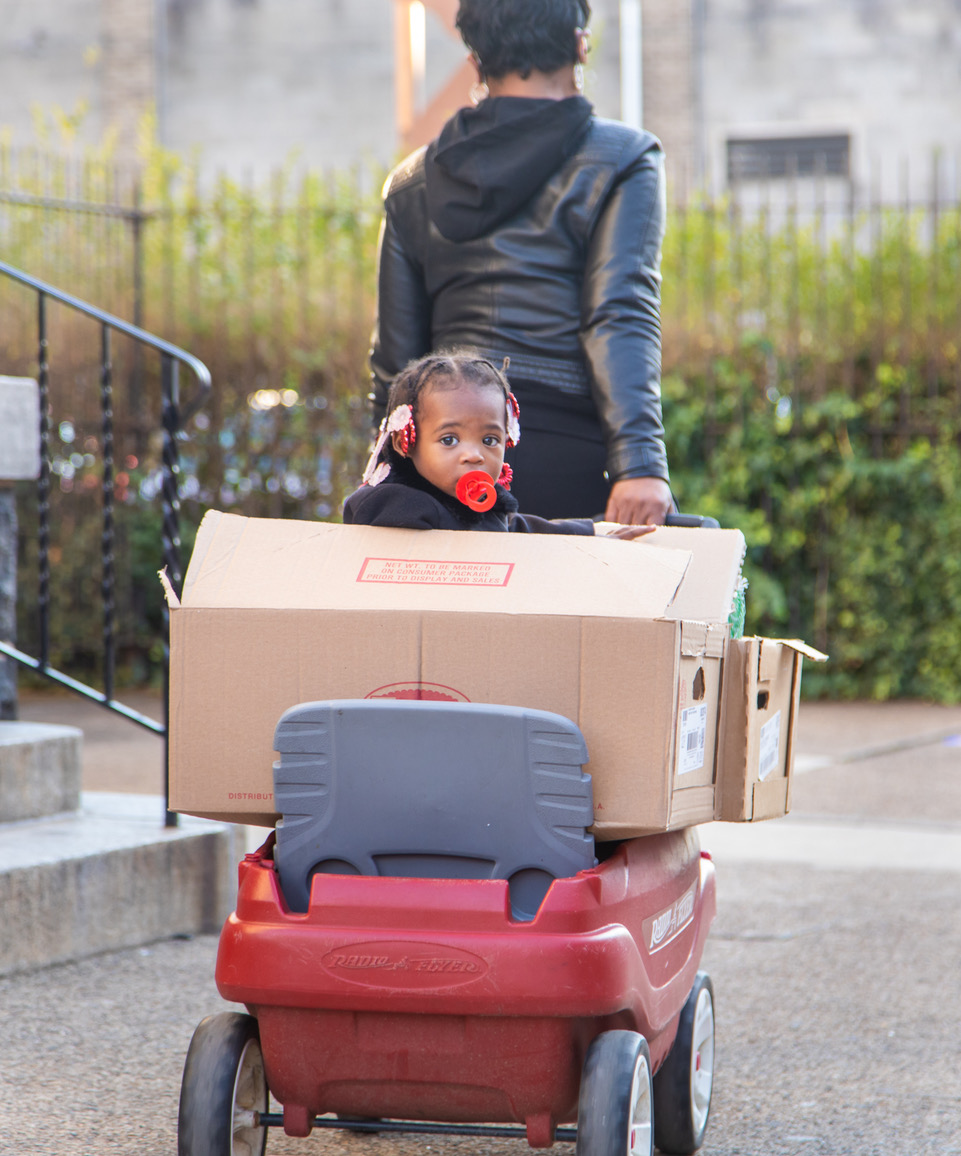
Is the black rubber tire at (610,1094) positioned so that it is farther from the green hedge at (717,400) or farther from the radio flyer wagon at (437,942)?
the green hedge at (717,400)

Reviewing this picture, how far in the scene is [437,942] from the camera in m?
2.06

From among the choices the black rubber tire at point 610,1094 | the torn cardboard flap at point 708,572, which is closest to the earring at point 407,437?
the torn cardboard flap at point 708,572

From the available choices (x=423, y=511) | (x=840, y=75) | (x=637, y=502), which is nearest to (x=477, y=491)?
(x=423, y=511)

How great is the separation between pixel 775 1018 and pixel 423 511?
5.57 ft

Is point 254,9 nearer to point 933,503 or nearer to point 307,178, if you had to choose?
point 307,178

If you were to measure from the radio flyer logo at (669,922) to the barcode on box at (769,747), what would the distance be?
23cm

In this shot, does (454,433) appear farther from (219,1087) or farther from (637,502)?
(219,1087)

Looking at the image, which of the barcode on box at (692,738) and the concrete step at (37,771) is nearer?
the barcode on box at (692,738)

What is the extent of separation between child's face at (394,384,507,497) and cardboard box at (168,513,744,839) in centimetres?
18

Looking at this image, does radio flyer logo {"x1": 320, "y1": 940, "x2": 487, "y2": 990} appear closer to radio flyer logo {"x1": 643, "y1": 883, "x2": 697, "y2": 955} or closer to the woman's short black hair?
radio flyer logo {"x1": 643, "y1": 883, "x2": 697, "y2": 955}

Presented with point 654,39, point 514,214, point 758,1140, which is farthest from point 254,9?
point 758,1140

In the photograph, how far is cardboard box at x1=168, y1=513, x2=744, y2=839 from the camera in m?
2.13

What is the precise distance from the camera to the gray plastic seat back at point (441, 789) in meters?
2.09

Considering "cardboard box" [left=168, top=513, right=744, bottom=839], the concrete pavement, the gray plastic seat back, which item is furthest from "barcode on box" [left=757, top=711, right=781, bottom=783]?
the concrete pavement
